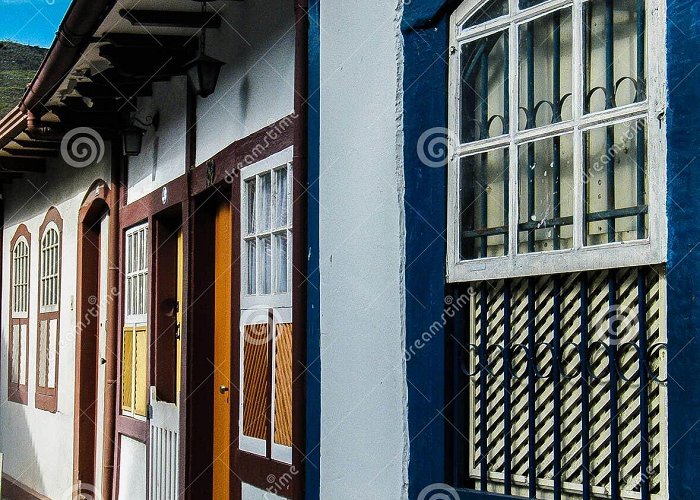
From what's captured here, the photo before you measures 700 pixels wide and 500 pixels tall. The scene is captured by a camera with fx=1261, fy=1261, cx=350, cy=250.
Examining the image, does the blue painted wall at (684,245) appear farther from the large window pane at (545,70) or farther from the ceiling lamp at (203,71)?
the ceiling lamp at (203,71)

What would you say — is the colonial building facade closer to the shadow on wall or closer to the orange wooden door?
the orange wooden door

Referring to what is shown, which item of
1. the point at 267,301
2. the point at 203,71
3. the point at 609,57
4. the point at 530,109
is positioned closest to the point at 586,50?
the point at 609,57

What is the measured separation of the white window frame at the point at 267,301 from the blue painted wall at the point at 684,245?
3.07 meters

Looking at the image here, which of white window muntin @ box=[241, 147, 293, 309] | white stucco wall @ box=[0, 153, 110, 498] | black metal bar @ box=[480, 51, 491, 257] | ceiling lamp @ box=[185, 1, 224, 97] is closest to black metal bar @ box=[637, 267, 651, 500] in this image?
black metal bar @ box=[480, 51, 491, 257]

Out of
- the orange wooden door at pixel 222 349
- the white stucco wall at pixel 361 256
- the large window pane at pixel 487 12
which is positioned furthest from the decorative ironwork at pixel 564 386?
the orange wooden door at pixel 222 349

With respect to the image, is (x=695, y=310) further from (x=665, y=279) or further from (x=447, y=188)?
(x=447, y=188)

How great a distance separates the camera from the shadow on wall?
15.2 m

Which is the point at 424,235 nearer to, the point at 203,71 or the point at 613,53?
the point at 613,53

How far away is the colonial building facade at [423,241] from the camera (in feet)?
13.0

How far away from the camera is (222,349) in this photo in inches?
336

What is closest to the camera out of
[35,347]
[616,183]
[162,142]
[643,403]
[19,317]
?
[643,403]

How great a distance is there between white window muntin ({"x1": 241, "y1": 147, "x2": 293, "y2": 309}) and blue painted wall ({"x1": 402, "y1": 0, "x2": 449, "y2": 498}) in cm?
168

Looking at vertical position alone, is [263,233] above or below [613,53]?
below

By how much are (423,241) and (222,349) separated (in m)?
3.78
